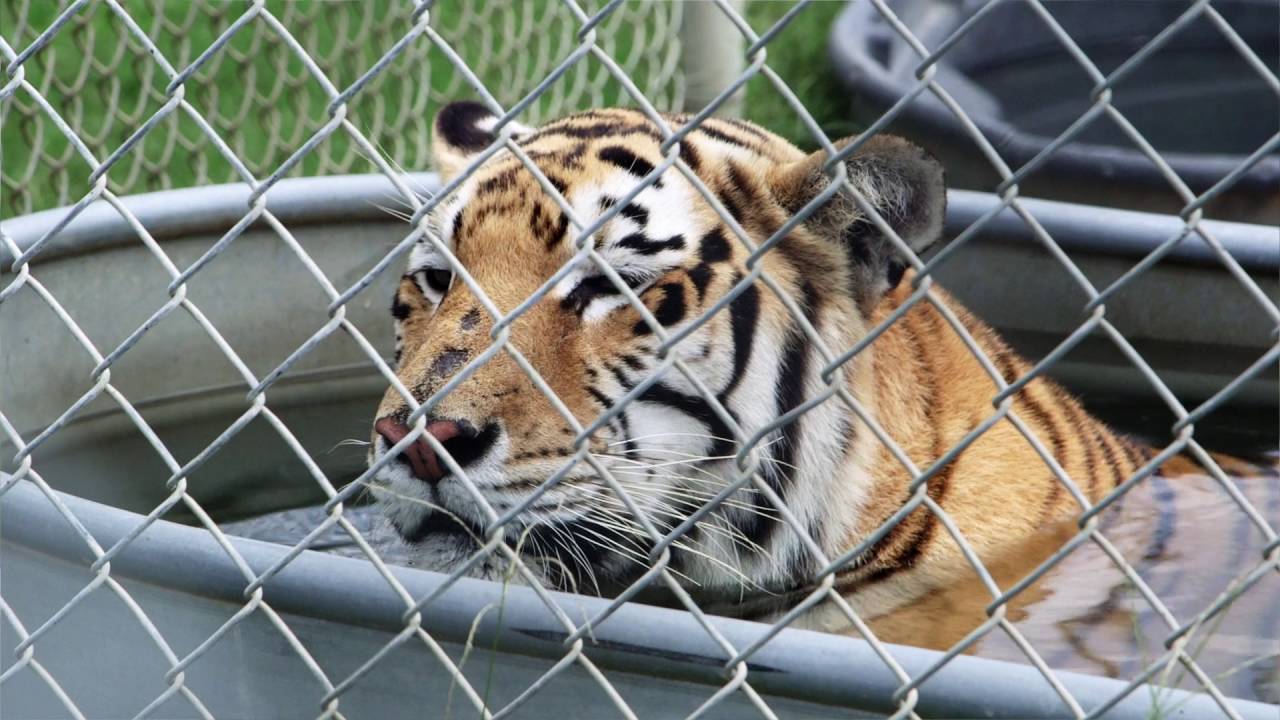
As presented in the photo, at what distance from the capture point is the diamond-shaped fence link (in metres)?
1.46

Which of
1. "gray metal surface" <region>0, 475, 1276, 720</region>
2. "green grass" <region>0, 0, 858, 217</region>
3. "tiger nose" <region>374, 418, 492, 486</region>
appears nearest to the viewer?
"gray metal surface" <region>0, 475, 1276, 720</region>

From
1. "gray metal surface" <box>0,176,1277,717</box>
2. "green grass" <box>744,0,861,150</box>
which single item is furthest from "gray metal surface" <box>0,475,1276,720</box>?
"green grass" <box>744,0,861,150</box>

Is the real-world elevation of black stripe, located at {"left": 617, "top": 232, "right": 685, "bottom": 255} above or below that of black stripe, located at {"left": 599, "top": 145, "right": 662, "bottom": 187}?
below

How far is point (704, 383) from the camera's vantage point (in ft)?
7.76

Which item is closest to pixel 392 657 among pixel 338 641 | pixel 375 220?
pixel 338 641

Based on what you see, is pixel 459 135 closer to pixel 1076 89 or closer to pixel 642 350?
pixel 642 350

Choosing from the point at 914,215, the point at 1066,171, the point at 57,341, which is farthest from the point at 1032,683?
the point at 1066,171

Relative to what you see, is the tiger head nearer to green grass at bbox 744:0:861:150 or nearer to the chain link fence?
the chain link fence

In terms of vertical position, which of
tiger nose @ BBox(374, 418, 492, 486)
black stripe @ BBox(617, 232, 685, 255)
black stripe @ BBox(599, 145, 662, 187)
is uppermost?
black stripe @ BBox(599, 145, 662, 187)

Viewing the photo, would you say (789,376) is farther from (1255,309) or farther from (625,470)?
(1255,309)

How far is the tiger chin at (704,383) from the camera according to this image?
212 cm

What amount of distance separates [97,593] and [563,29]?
139 inches

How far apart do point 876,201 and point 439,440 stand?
0.69m

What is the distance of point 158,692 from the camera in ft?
6.38
